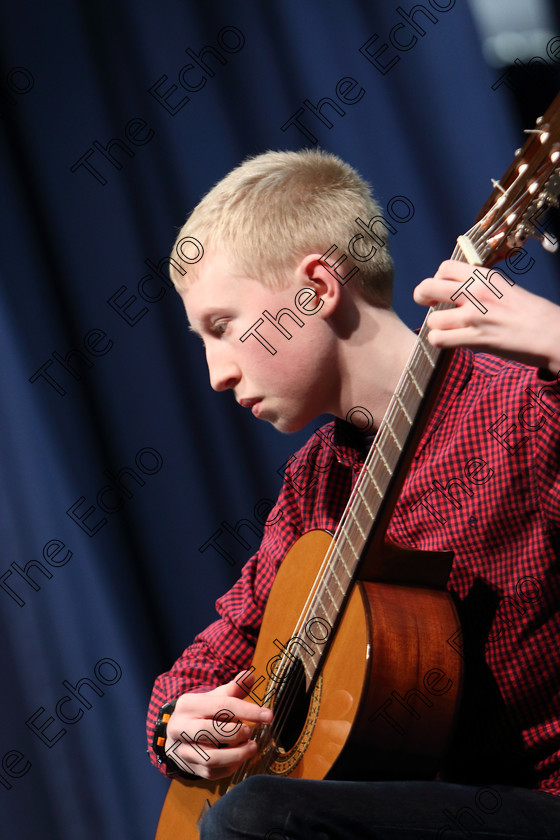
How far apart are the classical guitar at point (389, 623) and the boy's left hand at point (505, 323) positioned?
0.19 ft

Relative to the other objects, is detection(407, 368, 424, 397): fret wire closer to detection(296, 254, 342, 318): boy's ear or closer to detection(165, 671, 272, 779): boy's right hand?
detection(296, 254, 342, 318): boy's ear

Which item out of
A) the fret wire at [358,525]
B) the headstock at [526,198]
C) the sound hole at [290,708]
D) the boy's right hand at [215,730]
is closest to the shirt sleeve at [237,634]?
the boy's right hand at [215,730]

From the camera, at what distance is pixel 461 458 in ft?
3.54

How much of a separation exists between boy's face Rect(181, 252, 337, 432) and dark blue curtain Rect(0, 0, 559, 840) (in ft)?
1.96

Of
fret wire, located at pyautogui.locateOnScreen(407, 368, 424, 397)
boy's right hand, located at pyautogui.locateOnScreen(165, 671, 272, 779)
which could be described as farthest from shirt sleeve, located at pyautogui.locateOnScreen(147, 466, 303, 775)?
fret wire, located at pyautogui.locateOnScreen(407, 368, 424, 397)

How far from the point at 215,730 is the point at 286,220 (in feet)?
2.45

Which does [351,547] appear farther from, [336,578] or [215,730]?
[215,730]

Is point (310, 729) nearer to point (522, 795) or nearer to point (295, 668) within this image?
point (295, 668)

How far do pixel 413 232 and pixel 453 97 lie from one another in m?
0.26

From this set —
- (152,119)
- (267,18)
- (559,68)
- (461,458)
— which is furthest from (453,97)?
(461,458)

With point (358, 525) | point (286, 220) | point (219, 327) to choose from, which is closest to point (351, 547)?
point (358, 525)

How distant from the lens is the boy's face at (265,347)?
1.21 meters

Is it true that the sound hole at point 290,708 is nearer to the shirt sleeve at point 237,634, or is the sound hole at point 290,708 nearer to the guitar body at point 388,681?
the guitar body at point 388,681

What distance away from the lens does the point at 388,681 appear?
3.01ft
